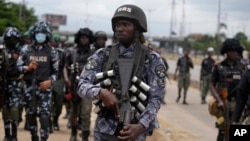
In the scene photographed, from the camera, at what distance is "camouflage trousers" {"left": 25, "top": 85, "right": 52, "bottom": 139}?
752 cm

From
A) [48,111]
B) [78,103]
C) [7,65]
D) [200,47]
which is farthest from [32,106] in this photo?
[200,47]

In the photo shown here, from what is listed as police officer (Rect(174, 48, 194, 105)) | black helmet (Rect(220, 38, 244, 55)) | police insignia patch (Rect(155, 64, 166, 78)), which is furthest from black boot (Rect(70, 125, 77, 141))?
police officer (Rect(174, 48, 194, 105))

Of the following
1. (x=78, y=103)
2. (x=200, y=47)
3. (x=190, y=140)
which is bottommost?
(x=200, y=47)

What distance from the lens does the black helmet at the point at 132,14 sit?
4156mm

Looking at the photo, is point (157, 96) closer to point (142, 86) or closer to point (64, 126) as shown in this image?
point (142, 86)

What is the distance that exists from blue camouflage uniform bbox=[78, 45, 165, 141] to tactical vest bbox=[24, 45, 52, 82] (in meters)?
3.50

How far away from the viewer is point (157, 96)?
4.21m

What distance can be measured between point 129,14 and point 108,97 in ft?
2.07

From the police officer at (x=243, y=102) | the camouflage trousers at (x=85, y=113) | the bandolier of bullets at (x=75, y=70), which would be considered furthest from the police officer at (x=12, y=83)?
the police officer at (x=243, y=102)

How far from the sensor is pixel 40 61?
7.72 m

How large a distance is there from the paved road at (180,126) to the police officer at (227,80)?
218 cm

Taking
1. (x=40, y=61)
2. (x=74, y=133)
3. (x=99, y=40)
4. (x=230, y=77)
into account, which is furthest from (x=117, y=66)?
(x=99, y=40)

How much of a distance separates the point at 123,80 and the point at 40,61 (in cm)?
379

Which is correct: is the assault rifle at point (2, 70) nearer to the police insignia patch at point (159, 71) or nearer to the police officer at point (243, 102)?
the police officer at point (243, 102)
